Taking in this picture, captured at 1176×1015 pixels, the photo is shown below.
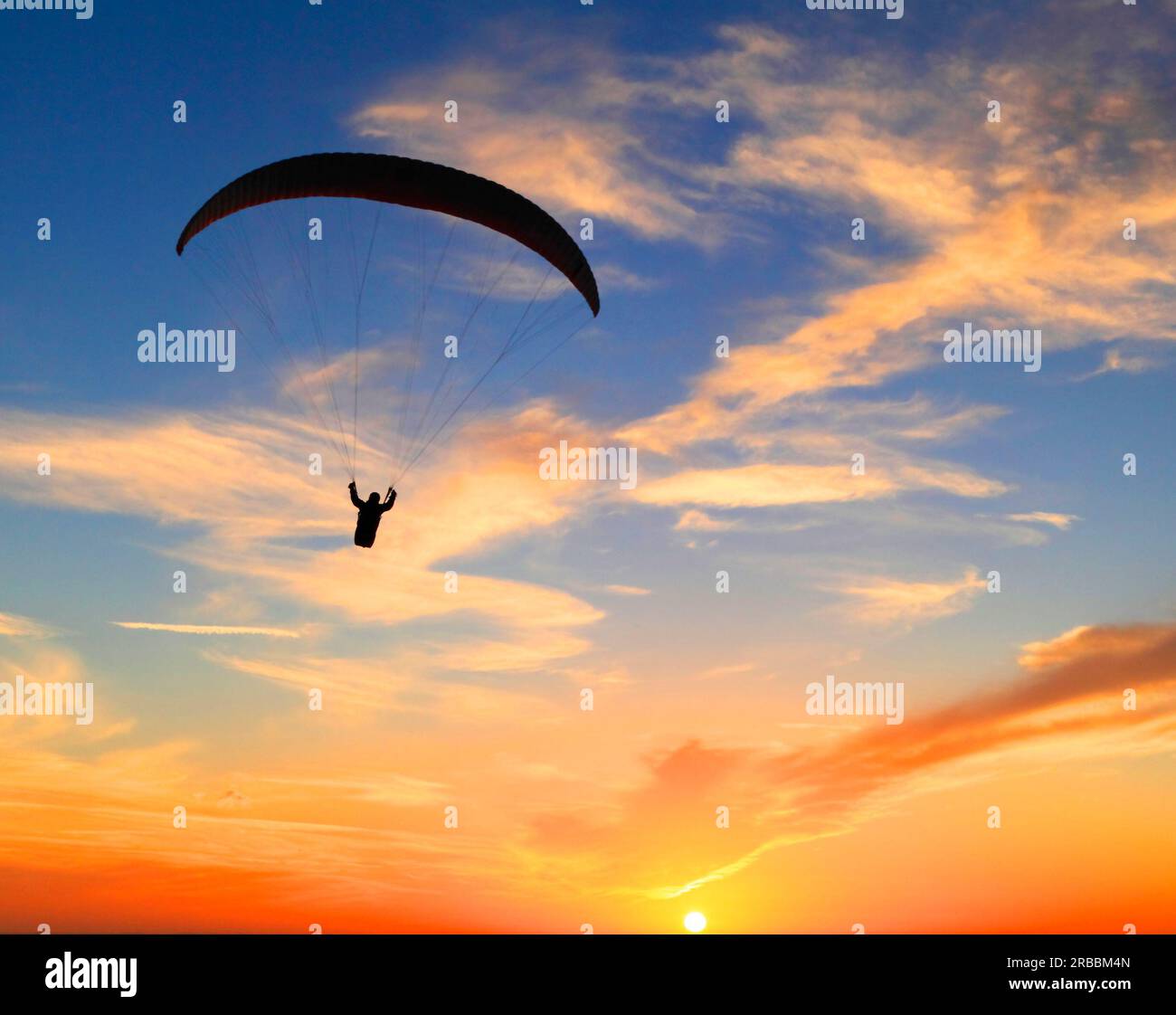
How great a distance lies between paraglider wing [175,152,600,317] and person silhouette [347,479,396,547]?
8053mm

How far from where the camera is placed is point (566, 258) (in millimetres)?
30172

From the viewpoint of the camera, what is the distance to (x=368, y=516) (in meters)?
28.3

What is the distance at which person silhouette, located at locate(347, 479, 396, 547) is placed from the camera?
1110 inches

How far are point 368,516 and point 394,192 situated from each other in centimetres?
898

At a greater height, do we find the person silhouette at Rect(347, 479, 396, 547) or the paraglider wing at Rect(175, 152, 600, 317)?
the paraglider wing at Rect(175, 152, 600, 317)

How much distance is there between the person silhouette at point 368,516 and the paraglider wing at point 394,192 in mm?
8053

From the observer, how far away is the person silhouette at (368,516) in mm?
28188

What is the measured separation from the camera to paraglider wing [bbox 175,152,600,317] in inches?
1093

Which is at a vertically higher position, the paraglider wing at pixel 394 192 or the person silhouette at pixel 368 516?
the paraglider wing at pixel 394 192
